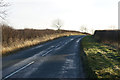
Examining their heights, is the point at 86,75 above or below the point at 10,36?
below

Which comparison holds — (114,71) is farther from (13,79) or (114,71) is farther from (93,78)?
(13,79)

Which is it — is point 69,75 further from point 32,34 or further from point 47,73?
point 32,34

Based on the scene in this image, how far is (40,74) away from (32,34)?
74.6 feet

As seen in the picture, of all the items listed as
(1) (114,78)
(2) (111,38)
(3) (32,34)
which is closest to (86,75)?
(1) (114,78)

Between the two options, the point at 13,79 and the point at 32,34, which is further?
the point at 32,34

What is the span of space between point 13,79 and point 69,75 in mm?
2392

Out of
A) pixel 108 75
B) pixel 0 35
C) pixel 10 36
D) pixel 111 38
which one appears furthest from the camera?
pixel 111 38

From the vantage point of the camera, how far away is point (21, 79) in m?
6.69

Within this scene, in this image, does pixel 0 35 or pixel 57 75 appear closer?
pixel 57 75

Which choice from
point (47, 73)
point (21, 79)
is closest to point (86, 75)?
point (47, 73)

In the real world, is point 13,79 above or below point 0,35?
below

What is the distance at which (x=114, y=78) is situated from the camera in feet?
21.0

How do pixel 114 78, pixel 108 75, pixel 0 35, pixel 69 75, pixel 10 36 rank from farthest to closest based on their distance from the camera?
pixel 10 36, pixel 0 35, pixel 69 75, pixel 108 75, pixel 114 78

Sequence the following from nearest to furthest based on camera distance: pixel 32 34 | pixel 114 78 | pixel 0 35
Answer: pixel 114 78, pixel 0 35, pixel 32 34
